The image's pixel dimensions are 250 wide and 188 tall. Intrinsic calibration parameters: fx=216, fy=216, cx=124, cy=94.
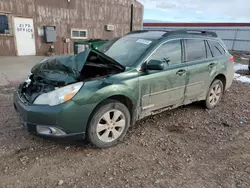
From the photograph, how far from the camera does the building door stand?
11.8 meters

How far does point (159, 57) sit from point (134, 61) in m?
0.50

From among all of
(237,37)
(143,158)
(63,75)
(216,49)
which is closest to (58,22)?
(216,49)

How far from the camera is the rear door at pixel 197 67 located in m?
4.09

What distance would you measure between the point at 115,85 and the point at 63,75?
29.6 inches

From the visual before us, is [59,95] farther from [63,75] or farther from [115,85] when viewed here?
[115,85]

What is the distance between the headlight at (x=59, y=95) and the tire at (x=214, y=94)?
3.12 meters

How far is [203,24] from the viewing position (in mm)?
25953

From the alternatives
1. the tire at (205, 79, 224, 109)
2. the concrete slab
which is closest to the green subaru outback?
the tire at (205, 79, 224, 109)

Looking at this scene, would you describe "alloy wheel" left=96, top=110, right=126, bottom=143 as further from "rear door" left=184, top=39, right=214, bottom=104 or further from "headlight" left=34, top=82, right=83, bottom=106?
"rear door" left=184, top=39, right=214, bottom=104

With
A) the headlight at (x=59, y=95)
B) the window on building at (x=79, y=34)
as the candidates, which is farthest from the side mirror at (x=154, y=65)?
the window on building at (x=79, y=34)

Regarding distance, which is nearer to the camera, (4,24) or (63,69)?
(63,69)

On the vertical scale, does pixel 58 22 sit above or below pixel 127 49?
above

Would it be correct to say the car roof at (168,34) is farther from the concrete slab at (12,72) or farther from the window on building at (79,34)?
the window on building at (79,34)

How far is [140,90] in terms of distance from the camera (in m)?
3.36
